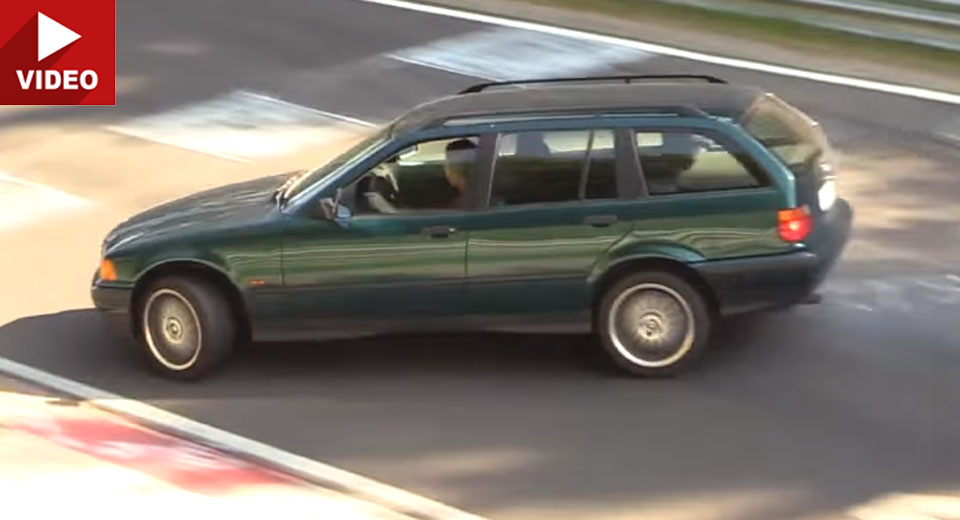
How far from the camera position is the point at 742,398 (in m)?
9.59

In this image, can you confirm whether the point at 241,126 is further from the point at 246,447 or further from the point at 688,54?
the point at 246,447

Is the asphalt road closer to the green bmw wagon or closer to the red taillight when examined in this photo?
the green bmw wagon

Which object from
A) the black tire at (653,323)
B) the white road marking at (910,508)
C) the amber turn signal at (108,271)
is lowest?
the white road marking at (910,508)

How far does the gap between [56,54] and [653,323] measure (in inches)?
424

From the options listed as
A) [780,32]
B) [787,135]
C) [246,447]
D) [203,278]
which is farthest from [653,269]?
[780,32]

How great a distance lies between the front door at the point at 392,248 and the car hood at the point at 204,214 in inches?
20.0

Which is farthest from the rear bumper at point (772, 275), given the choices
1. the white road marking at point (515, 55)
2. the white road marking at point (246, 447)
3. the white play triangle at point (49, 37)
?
the white play triangle at point (49, 37)

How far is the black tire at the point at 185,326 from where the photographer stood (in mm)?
10305

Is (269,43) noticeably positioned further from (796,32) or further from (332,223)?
(332,223)

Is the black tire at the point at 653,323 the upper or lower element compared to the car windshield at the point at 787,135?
lower

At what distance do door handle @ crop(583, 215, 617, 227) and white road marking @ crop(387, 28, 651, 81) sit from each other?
7120mm

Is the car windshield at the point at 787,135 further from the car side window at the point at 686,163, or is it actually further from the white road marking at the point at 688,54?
the white road marking at the point at 688,54

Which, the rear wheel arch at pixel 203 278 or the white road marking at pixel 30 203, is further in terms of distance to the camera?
the white road marking at pixel 30 203

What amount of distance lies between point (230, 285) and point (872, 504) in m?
4.30
